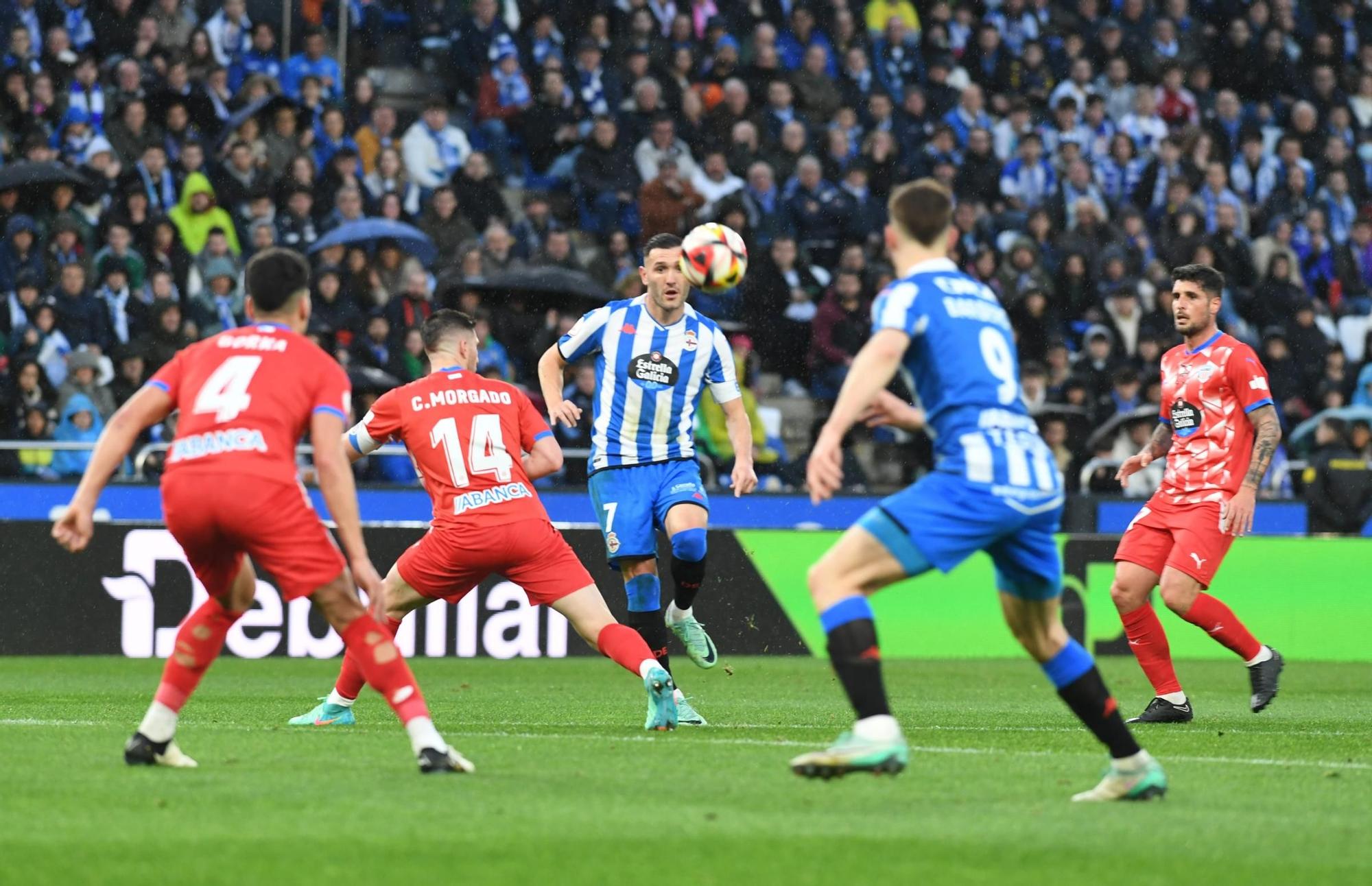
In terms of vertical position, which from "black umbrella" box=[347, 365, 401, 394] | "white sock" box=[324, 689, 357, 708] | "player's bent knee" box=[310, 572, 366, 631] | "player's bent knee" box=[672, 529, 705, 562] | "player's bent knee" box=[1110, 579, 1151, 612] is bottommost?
"white sock" box=[324, 689, 357, 708]

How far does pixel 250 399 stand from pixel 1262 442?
605 centimetres

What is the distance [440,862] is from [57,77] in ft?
53.4

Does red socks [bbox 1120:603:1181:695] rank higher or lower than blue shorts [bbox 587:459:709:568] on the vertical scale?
lower

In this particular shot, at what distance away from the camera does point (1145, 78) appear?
26.0m

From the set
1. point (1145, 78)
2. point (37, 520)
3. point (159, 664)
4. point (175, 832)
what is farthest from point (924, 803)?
point (1145, 78)

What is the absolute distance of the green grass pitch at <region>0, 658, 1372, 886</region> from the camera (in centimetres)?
532

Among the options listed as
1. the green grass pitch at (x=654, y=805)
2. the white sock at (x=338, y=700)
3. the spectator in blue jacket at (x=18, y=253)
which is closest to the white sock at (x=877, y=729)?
the green grass pitch at (x=654, y=805)

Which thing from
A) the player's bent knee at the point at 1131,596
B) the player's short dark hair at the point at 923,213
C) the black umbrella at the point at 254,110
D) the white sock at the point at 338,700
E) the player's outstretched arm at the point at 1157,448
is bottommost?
the white sock at the point at 338,700

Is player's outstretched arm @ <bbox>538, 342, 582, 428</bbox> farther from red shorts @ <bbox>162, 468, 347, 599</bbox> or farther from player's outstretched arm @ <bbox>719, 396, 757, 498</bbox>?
red shorts @ <bbox>162, 468, 347, 599</bbox>

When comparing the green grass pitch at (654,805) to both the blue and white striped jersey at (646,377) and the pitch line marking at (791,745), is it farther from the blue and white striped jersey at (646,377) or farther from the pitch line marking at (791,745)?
the blue and white striped jersey at (646,377)

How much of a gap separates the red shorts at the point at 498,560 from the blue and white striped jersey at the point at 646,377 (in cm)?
115

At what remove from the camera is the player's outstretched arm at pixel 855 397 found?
20.6ft

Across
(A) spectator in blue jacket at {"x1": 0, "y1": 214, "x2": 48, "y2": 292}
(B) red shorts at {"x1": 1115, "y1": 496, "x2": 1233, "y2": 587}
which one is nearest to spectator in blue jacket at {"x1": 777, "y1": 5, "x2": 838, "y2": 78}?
(A) spectator in blue jacket at {"x1": 0, "y1": 214, "x2": 48, "y2": 292}

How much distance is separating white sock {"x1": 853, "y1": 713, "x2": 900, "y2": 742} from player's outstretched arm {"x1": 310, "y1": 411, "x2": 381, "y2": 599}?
5.65 ft
